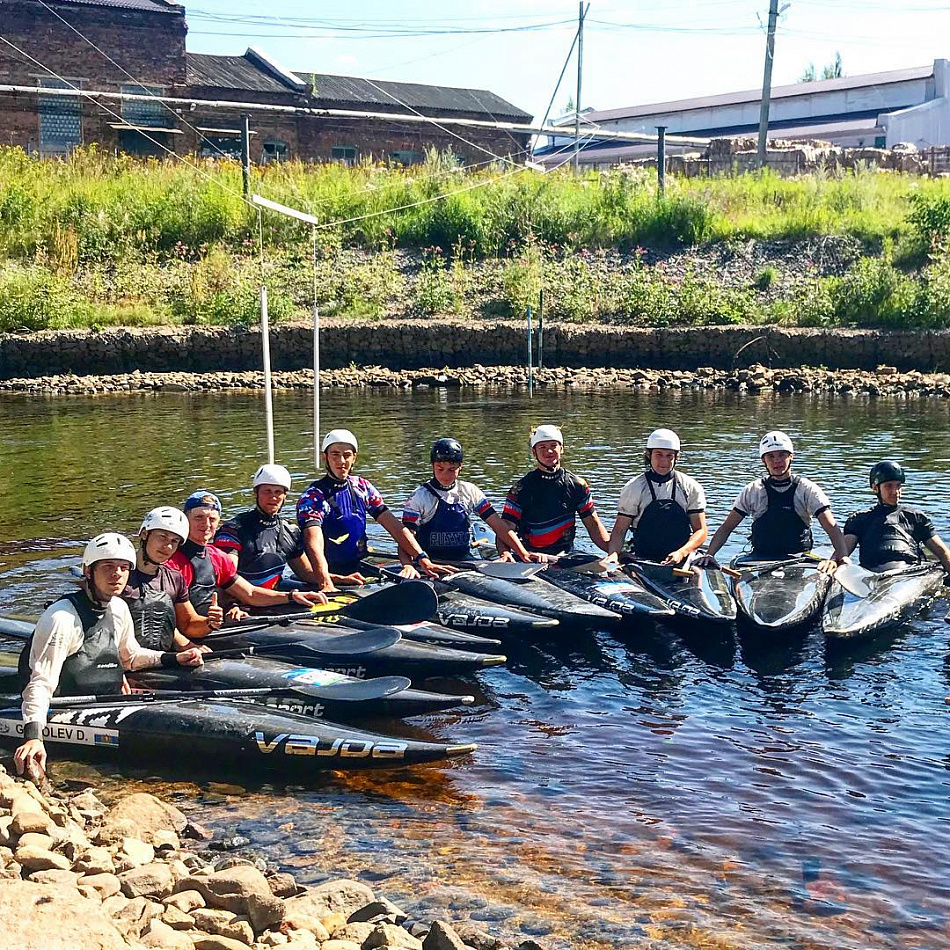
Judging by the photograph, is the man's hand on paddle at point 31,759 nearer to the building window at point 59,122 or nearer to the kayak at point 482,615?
the kayak at point 482,615

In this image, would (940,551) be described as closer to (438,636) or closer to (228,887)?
(438,636)

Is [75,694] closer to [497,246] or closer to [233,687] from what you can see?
[233,687]

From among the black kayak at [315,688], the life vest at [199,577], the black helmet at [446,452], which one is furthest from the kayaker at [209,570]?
the black helmet at [446,452]

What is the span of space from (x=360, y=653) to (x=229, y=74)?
39212mm

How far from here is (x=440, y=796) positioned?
7617mm

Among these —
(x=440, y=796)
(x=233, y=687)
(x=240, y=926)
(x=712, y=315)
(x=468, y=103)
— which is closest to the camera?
(x=240, y=926)

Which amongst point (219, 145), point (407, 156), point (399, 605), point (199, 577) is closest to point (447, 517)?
point (399, 605)

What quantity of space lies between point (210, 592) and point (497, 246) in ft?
89.6

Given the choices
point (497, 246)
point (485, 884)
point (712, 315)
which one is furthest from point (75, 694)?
point (497, 246)

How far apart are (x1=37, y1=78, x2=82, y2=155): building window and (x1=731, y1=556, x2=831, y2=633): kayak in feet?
115

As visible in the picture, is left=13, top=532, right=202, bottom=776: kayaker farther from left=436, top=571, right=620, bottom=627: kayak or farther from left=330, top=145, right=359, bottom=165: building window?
left=330, top=145, right=359, bottom=165: building window

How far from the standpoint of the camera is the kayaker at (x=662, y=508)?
11.4 m

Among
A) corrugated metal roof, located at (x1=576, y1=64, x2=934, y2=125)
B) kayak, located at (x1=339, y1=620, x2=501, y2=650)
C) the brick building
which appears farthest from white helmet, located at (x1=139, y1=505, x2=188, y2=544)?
corrugated metal roof, located at (x1=576, y1=64, x2=934, y2=125)

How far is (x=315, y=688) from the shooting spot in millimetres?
8406
